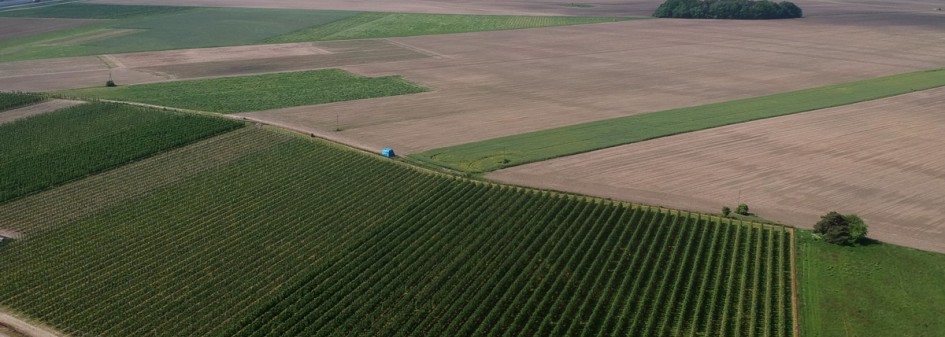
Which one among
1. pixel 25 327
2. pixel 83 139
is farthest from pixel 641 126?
pixel 25 327

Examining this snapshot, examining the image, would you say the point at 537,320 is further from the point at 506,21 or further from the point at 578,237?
the point at 506,21

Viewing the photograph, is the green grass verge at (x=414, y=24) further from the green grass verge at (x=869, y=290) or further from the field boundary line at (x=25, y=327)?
the green grass verge at (x=869, y=290)

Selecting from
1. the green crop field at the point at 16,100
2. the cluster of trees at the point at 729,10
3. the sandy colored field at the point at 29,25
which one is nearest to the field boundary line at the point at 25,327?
the green crop field at the point at 16,100

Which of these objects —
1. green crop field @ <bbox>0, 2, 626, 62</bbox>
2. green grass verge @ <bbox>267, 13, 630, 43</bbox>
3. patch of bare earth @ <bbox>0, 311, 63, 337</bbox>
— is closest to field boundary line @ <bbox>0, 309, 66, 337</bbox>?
patch of bare earth @ <bbox>0, 311, 63, 337</bbox>

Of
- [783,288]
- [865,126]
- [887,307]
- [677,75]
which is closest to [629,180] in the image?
[783,288]

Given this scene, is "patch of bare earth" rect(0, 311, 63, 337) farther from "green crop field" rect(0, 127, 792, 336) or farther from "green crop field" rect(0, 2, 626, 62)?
Result: "green crop field" rect(0, 2, 626, 62)
